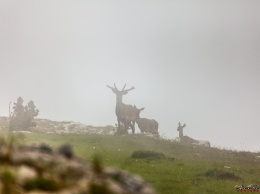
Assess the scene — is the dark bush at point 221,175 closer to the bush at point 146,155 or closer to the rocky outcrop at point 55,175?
the bush at point 146,155

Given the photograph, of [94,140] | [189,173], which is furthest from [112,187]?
[94,140]

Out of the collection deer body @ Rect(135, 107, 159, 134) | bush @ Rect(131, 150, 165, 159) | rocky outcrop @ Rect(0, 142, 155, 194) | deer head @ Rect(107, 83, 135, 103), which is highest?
deer head @ Rect(107, 83, 135, 103)

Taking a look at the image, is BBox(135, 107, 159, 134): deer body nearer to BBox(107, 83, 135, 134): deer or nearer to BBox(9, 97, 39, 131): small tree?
BBox(107, 83, 135, 134): deer

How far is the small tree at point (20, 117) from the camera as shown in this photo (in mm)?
40375

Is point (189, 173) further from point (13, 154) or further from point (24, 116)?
point (24, 116)

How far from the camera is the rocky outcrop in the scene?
532 cm

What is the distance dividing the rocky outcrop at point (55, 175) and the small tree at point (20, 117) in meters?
35.4

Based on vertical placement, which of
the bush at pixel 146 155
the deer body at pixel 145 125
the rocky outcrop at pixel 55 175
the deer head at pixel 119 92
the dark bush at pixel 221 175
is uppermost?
the deer head at pixel 119 92

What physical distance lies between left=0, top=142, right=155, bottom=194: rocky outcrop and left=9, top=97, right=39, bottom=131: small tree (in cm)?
3538

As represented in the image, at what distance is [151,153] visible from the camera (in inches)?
1038

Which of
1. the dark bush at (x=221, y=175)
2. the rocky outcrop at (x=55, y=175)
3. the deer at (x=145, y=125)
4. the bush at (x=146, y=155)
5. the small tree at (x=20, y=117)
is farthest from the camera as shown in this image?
the deer at (x=145, y=125)

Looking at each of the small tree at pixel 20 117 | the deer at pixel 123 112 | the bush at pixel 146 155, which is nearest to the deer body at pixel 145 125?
the deer at pixel 123 112

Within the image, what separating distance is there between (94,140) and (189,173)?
47.0ft

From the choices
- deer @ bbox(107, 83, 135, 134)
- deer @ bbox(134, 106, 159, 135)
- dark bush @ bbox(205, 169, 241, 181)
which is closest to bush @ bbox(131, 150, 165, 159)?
dark bush @ bbox(205, 169, 241, 181)
